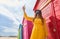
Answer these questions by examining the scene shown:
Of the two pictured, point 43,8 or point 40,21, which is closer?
point 40,21

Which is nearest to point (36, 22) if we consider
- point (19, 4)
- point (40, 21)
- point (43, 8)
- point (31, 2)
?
point (40, 21)

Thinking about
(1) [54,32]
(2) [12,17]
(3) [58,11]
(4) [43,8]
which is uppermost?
(2) [12,17]

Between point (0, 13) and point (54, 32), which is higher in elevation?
point (0, 13)

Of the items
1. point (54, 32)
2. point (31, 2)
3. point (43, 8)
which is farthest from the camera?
point (31, 2)

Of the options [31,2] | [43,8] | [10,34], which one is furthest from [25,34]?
[10,34]

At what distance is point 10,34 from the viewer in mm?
1823

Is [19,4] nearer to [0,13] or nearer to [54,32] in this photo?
[0,13]

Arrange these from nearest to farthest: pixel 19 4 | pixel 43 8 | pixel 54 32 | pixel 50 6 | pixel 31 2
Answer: pixel 54 32 < pixel 50 6 < pixel 43 8 < pixel 31 2 < pixel 19 4

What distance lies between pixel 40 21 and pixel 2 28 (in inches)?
41.7

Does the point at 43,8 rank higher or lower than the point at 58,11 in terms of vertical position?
higher

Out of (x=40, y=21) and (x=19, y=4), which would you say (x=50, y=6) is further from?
(x=19, y=4)

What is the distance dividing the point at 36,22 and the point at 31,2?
0.74 metres

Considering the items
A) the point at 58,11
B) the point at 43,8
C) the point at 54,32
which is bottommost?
the point at 54,32

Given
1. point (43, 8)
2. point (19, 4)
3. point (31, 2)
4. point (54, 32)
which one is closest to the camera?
point (54, 32)
